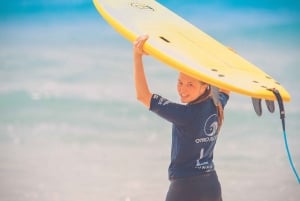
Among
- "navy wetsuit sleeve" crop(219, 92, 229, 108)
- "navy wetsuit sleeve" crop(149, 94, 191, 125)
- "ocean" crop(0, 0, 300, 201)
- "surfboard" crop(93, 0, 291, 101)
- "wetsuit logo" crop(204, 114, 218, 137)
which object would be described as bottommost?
"ocean" crop(0, 0, 300, 201)

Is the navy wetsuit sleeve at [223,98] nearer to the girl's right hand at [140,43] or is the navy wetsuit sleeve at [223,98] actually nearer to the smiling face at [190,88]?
the smiling face at [190,88]

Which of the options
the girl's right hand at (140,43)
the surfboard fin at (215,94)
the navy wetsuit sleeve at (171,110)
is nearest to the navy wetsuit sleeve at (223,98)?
the surfboard fin at (215,94)

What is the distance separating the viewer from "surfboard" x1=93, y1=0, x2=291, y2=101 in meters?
1.79

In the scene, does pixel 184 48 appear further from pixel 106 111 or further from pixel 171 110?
pixel 106 111

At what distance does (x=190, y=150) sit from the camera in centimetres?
193

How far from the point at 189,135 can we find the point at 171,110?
11cm

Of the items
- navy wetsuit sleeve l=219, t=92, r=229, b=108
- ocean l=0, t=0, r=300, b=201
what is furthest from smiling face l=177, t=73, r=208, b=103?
ocean l=0, t=0, r=300, b=201

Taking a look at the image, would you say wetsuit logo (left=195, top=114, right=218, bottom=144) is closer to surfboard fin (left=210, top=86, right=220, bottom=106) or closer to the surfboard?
surfboard fin (left=210, top=86, right=220, bottom=106)

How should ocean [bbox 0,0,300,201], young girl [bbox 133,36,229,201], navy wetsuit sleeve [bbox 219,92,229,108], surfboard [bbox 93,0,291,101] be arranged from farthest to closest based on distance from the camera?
1. ocean [bbox 0,0,300,201]
2. navy wetsuit sleeve [bbox 219,92,229,108]
3. young girl [bbox 133,36,229,201]
4. surfboard [bbox 93,0,291,101]

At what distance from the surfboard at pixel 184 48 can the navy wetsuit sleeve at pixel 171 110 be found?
0.13 meters

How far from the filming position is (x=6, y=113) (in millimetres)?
2641

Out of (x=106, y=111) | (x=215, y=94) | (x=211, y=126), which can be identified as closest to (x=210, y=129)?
(x=211, y=126)

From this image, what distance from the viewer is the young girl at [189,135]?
6.23 ft

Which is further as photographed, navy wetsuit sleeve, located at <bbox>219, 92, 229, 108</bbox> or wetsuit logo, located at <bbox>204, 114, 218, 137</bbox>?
navy wetsuit sleeve, located at <bbox>219, 92, 229, 108</bbox>
